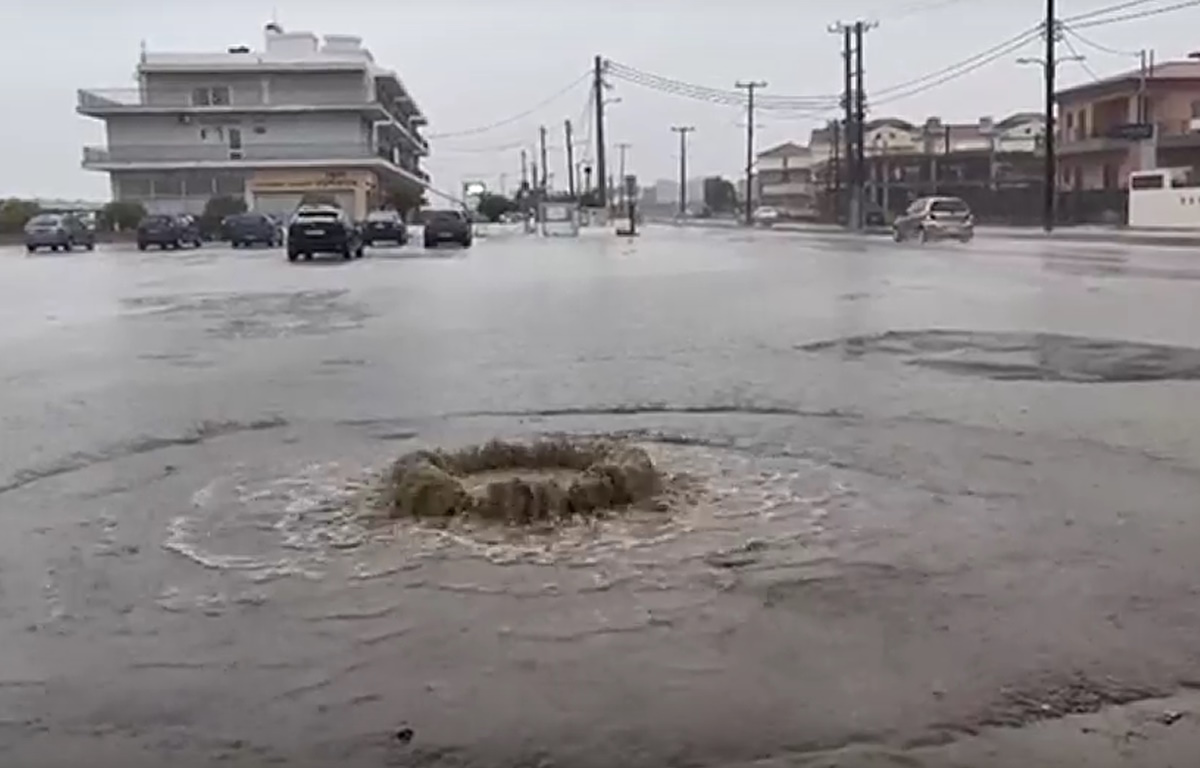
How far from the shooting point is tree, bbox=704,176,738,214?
17125cm

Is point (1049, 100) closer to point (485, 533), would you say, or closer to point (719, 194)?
point (485, 533)

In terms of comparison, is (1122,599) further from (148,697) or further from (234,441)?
(234,441)

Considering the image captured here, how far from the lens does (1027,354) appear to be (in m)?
13.5

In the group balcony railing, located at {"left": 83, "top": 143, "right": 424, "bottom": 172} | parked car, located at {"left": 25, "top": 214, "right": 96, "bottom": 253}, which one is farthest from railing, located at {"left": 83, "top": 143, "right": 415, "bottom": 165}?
parked car, located at {"left": 25, "top": 214, "right": 96, "bottom": 253}

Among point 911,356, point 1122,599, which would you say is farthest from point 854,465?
point 911,356

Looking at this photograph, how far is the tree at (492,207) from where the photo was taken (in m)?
125

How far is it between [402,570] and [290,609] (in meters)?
0.63

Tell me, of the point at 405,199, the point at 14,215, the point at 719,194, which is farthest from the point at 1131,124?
the point at 719,194

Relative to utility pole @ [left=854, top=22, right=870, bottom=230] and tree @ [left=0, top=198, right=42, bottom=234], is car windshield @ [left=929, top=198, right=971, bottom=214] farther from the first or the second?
tree @ [left=0, top=198, right=42, bottom=234]

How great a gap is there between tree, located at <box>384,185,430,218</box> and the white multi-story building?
27.8 feet

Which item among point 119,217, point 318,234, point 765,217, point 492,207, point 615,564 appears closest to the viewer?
point 615,564

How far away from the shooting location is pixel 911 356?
13.5 meters

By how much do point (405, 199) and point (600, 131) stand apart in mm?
19302

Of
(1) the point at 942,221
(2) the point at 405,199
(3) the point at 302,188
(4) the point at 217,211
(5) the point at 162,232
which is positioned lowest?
(1) the point at 942,221
